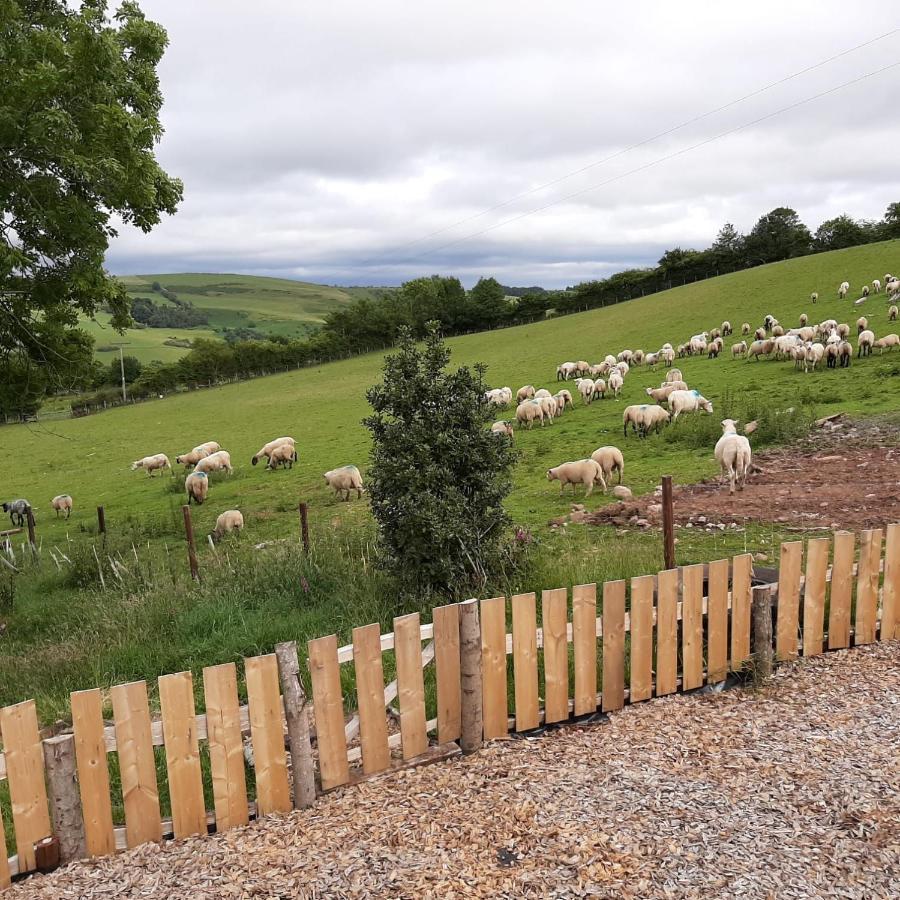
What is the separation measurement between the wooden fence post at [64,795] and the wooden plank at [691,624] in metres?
4.69

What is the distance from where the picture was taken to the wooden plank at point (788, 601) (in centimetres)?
618

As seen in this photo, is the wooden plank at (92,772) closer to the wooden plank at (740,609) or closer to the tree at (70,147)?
the wooden plank at (740,609)

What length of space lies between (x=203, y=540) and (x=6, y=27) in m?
10.9

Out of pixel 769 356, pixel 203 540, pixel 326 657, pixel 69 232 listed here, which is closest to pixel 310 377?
pixel 769 356

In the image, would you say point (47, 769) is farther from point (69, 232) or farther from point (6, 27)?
point (6, 27)

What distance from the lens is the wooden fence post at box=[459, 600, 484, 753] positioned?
5277 mm

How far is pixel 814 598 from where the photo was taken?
6.34 meters

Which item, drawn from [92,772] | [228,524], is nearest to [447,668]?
[92,772]

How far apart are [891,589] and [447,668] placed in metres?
4.59

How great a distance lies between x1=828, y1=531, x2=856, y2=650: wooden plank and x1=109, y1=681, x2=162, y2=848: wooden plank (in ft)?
19.5

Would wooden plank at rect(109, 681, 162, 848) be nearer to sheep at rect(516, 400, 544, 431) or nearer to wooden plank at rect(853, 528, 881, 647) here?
wooden plank at rect(853, 528, 881, 647)

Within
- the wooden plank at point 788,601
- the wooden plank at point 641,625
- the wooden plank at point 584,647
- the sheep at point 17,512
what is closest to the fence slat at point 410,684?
the wooden plank at point 584,647

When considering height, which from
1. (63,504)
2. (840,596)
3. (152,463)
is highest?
(840,596)

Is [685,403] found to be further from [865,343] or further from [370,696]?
[370,696]
